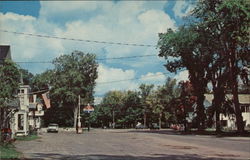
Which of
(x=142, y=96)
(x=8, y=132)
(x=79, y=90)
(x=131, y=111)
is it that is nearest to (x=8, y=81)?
(x=8, y=132)

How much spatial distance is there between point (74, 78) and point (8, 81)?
61.9 metres

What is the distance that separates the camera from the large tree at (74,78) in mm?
88500

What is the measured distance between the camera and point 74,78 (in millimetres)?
87938

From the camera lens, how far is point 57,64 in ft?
303

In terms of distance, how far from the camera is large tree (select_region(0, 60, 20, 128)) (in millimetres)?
25078

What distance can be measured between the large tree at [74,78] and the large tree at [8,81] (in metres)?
60.7

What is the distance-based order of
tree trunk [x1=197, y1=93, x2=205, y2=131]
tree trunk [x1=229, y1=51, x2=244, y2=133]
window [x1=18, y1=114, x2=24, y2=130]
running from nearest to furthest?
tree trunk [x1=229, y1=51, x2=244, y2=133], window [x1=18, y1=114, x2=24, y2=130], tree trunk [x1=197, y1=93, x2=205, y2=131]

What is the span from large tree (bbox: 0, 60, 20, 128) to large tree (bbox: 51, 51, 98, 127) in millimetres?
60654

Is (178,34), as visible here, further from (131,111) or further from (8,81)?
(131,111)

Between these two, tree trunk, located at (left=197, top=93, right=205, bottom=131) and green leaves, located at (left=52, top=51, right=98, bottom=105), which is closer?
tree trunk, located at (left=197, top=93, right=205, bottom=131)

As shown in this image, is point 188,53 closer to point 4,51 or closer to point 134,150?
point 4,51

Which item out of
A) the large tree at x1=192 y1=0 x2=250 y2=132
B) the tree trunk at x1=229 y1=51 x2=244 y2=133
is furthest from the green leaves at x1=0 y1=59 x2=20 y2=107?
the tree trunk at x1=229 y1=51 x2=244 y2=133

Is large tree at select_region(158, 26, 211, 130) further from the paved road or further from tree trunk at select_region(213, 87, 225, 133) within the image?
the paved road

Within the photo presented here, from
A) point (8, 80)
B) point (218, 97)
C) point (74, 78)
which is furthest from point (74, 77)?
point (8, 80)
